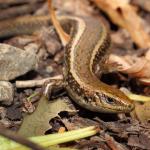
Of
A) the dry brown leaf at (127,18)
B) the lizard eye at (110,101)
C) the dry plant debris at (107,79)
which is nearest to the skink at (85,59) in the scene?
the lizard eye at (110,101)

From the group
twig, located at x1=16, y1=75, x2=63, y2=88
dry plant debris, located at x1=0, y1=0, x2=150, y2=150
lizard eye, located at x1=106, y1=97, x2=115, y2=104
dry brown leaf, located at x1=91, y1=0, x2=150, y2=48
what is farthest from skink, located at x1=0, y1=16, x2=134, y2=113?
dry brown leaf, located at x1=91, y1=0, x2=150, y2=48

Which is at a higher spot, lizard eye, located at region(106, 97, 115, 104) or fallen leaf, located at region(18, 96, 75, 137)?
lizard eye, located at region(106, 97, 115, 104)

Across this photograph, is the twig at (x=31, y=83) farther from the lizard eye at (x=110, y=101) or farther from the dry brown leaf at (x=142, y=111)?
the dry brown leaf at (x=142, y=111)

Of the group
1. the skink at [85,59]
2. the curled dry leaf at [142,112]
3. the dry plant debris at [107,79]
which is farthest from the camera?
the curled dry leaf at [142,112]

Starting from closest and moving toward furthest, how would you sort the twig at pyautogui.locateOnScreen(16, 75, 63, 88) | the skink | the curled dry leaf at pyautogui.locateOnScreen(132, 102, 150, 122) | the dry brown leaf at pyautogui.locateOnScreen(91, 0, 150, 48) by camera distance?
the skink < the curled dry leaf at pyautogui.locateOnScreen(132, 102, 150, 122) < the twig at pyautogui.locateOnScreen(16, 75, 63, 88) < the dry brown leaf at pyautogui.locateOnScreen(91, 0, 150, 48)

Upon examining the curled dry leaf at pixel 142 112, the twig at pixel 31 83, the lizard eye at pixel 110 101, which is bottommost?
the curled dry leaf at pixel 142 112

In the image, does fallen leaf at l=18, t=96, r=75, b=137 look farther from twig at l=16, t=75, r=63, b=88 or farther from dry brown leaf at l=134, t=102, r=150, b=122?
dry brown leaf at l=134, t=102, r=150, b=122

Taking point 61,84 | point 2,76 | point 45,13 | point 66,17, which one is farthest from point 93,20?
point 2,76
